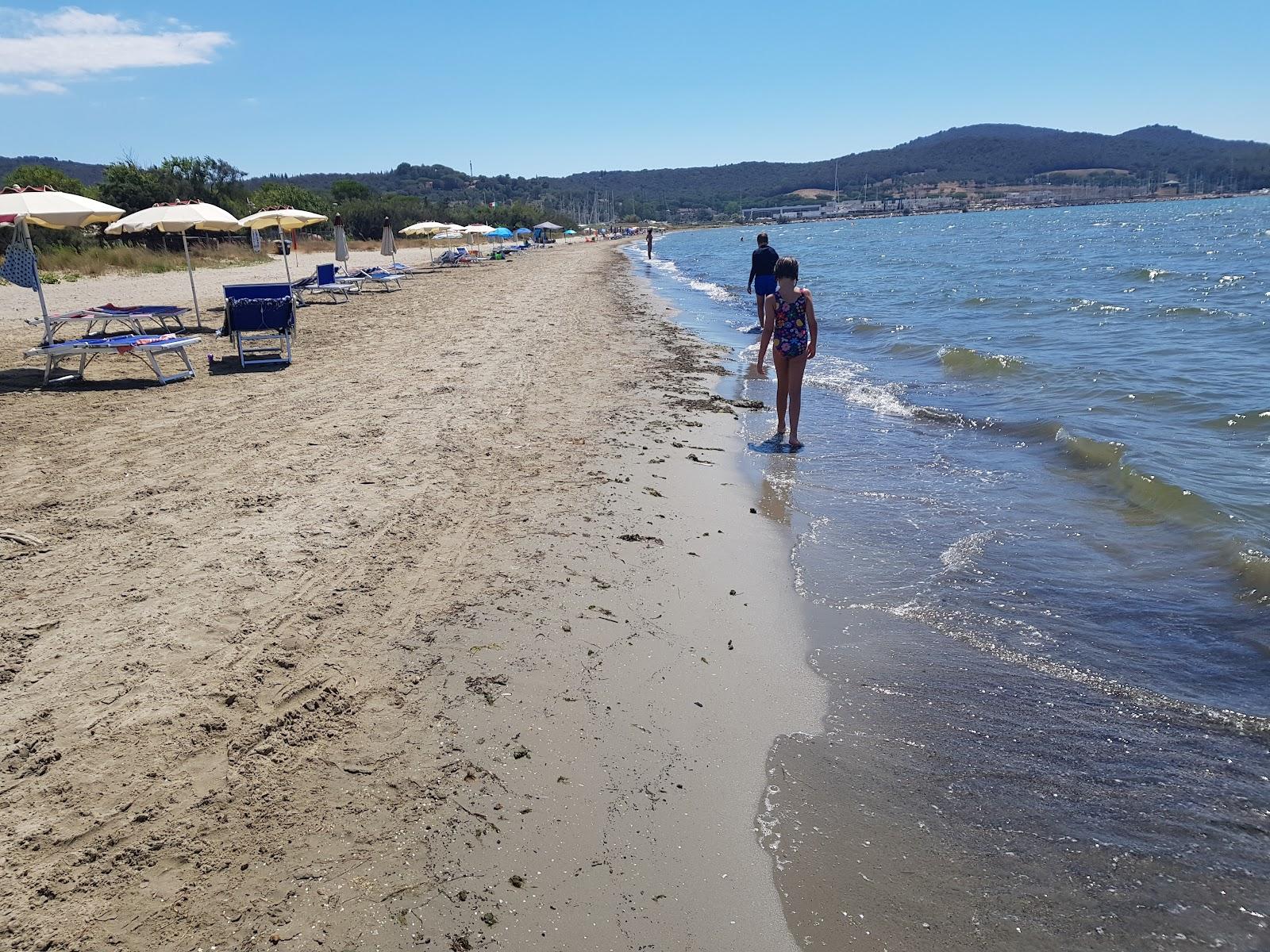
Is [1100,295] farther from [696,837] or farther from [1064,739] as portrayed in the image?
[696,837]

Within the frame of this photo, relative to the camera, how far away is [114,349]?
27.9 feet

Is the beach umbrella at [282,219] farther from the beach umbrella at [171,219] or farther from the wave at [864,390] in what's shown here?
the wave at [864,390]

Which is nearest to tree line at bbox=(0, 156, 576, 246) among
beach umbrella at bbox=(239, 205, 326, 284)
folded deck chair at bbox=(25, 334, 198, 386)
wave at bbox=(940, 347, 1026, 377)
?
beach umbrella at bbox=(239, 205, 326, 284)

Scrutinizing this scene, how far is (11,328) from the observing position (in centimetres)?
1262

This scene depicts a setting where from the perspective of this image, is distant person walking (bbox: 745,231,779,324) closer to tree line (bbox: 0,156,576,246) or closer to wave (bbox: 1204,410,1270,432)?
wave (bbox: 1204,410,1270,432)

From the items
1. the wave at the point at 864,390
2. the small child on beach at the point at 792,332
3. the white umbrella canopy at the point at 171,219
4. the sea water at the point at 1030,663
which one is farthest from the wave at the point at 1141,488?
the white umbrella canopy at the point at 171,219

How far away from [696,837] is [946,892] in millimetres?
769

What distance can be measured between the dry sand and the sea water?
0.29 m

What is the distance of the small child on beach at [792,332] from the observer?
23.4 feet

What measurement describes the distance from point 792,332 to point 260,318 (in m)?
7.02

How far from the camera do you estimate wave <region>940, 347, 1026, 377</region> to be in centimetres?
1123

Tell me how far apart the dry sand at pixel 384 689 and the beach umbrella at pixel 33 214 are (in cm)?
289

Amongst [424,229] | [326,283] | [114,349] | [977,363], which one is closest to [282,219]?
[326,283]

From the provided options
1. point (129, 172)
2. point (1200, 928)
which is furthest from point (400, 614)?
point (129, 172)
